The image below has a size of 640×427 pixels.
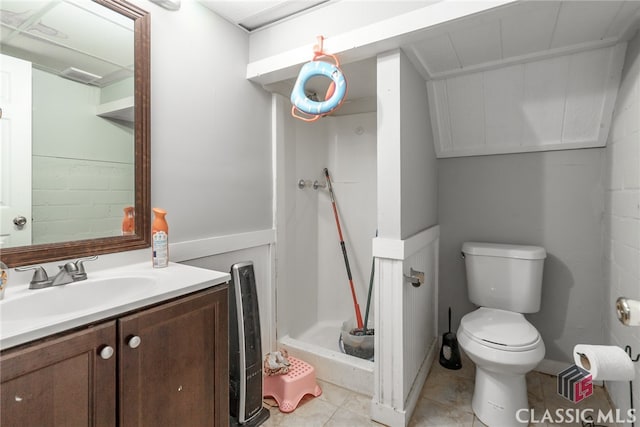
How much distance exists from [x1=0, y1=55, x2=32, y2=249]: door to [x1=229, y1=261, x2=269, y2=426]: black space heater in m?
0.80

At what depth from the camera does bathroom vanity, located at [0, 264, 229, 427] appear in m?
0.69

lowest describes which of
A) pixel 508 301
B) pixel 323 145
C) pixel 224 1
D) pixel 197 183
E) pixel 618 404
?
pixel 618 404

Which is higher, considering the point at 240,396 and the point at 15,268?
the point at 15,268

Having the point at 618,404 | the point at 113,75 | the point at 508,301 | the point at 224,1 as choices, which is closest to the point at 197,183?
the point at 113,75

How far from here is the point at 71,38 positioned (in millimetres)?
1150

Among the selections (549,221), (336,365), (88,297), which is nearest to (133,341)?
(88,297)

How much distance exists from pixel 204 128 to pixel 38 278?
3.03 ft

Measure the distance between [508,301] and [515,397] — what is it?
0.52 m

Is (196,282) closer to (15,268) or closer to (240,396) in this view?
(15,268)

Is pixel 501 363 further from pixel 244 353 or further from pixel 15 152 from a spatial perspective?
pixel 15 152

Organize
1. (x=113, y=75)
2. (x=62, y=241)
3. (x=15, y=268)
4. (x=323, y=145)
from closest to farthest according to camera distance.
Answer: (x=15, y=268) < (x=62, y=241) < (x=113, y=75) < (x=323, y=145)

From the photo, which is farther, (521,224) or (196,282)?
(521,224)

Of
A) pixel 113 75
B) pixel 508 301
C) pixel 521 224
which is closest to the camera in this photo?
pixel 113 75

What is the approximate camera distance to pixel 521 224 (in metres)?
1.96
